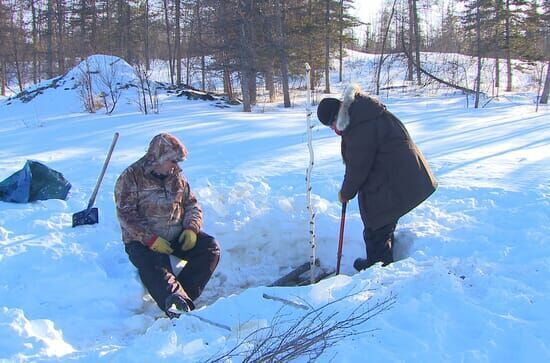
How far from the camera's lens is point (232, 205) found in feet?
18.2

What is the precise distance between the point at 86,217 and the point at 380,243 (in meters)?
2.85

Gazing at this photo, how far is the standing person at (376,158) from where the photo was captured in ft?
12.5

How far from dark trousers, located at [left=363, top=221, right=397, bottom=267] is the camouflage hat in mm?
1650

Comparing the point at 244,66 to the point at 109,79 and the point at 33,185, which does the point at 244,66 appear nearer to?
the point at 109,79

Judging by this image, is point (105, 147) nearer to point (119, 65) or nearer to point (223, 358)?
point (223, 358)

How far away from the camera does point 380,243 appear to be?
429 cm

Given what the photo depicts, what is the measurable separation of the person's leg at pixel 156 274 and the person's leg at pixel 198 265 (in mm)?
122

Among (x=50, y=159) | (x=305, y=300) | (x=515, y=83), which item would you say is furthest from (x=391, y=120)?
(x=515, y=83)

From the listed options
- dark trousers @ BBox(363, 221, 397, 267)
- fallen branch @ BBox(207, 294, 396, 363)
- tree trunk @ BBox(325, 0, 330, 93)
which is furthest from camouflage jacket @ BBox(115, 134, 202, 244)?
tree trunk @ BBox(325, 0, 330, 93)

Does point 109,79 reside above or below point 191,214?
above

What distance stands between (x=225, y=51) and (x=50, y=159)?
11574mm

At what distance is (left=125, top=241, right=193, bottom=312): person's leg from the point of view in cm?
371

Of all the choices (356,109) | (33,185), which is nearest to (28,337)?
(356,109)

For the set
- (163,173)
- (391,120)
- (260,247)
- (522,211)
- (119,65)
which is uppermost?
(119,65)
